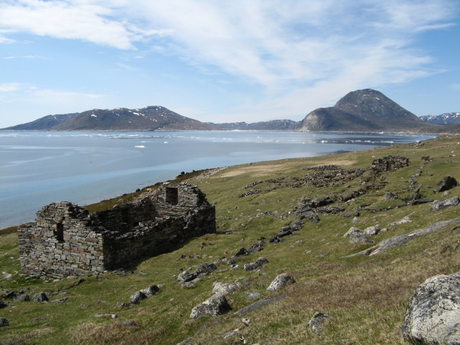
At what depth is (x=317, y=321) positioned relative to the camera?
8.21 m

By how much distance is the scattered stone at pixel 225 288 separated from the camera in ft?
42.3

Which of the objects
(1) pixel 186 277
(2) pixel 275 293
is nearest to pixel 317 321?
(2) pixel 275 293

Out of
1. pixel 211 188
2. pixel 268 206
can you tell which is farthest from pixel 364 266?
pixel 211 188

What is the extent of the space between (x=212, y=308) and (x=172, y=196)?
68.8ft

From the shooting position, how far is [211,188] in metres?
59.1

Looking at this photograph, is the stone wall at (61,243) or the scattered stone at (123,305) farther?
the stone wall at (61,243)

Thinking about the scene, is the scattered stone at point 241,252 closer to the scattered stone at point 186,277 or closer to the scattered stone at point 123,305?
the scattered stone at point 186,277

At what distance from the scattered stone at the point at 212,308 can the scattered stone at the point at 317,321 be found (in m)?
3.86

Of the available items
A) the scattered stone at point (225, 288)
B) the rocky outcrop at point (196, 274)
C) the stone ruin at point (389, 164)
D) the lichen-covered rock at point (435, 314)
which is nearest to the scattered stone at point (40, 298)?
the rocky outcrop at point (196, 274)

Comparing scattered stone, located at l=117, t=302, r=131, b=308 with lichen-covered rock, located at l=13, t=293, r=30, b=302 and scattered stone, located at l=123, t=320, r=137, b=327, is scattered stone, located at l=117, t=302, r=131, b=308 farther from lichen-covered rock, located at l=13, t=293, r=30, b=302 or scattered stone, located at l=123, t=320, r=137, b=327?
lichen-covered rock, located at l=13, t=293, r=30, b=302

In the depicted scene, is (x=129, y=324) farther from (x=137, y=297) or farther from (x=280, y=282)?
(x=280, y=282)

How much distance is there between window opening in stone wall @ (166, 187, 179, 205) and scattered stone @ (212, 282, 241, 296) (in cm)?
1832

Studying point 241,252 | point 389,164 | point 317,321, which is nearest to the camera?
point 317,321

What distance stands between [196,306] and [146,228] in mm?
11924
